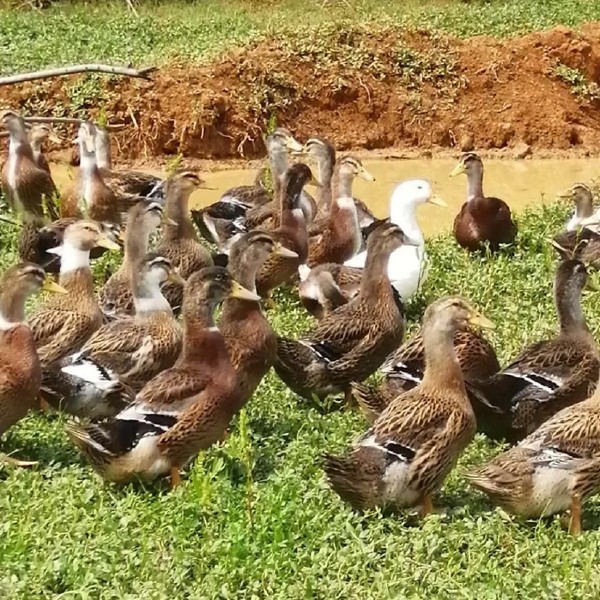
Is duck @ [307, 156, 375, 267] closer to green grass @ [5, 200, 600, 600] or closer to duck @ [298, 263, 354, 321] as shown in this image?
duck @ [298, 263, 354, 321]

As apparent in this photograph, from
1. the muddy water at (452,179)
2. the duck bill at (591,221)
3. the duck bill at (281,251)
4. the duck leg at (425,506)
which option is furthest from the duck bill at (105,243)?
the muddy water at (452,179)

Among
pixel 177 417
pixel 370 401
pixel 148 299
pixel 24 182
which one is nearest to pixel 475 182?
pixel 24 182

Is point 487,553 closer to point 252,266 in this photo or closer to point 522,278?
point 252,266

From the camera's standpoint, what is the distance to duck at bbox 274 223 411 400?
7.31 meters

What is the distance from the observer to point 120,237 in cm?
943

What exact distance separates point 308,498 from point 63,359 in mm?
1977

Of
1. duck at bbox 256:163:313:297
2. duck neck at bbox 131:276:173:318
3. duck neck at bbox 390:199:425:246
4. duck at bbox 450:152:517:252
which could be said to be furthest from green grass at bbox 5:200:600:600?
duck at bbox 450:152:517:252

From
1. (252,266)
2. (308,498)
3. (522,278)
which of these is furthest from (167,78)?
(308,498)

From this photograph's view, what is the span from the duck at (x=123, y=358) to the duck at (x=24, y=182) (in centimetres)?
333

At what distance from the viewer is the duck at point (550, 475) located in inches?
223

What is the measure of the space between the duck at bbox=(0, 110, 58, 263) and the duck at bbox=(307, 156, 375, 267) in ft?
7.75

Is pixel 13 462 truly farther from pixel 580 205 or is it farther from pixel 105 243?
pixel 580 205

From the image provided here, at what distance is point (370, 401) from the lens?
21.9ft

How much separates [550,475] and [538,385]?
108 cm
